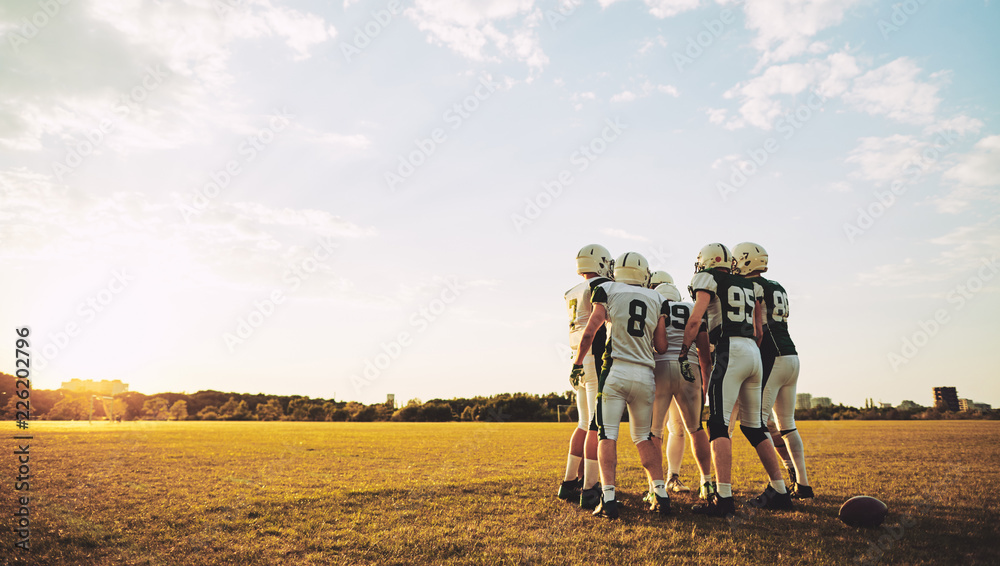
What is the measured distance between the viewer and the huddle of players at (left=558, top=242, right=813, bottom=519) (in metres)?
6.19

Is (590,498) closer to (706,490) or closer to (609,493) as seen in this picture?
(609,493)

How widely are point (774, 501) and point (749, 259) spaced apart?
3086 millimetres

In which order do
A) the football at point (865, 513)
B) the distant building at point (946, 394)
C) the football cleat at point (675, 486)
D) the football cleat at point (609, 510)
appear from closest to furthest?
the football at point (865, 513) < the football cleat at point (609, 510) < the football cleat at point (675, 486) < the distant building at point (946, 394)

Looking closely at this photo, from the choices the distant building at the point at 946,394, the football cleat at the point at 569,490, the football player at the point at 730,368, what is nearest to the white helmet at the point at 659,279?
the football player at the point at 730,368

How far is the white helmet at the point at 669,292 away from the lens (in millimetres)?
7812

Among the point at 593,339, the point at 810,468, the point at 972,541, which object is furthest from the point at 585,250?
the point at 810,468

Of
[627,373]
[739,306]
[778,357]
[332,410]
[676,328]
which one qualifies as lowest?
[332,410]

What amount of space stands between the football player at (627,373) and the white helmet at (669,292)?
1304 millimetres

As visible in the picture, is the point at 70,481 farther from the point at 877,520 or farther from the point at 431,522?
the point at 877,520

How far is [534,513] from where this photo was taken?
6281mm

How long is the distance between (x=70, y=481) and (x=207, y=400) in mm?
75231

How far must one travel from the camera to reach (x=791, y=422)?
7359 millimetres

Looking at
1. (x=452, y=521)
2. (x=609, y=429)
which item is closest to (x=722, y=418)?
(x=609, y=429)

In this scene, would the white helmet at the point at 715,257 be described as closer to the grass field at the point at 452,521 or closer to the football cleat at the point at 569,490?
the grass field at the point at 452,521
